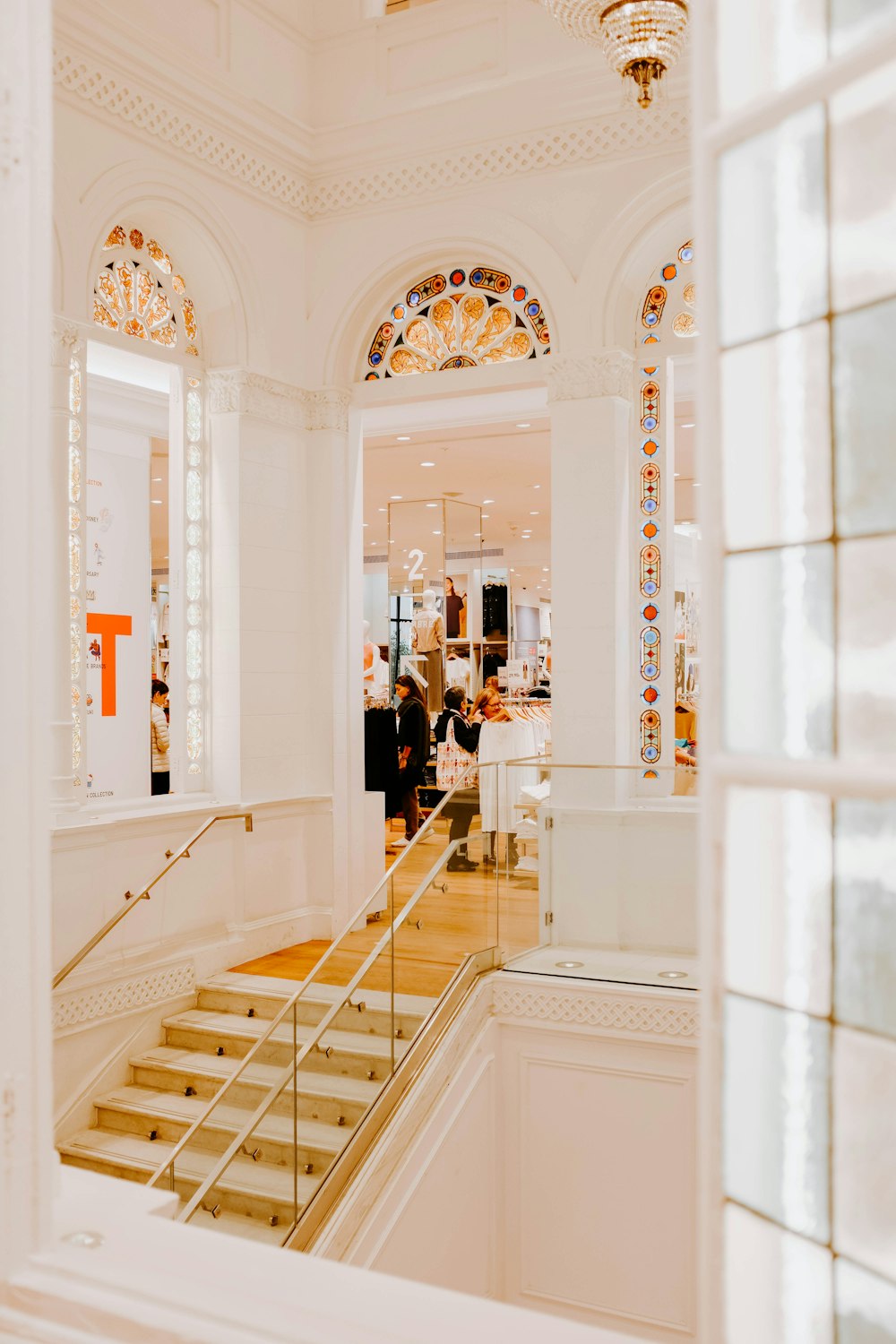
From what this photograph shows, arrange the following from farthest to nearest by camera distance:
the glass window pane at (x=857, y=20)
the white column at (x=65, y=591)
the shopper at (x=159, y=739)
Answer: the shopper at (x=159, y=739) → the white column at (x=65, y=591) → the glass window pane at (x=857, y=20)

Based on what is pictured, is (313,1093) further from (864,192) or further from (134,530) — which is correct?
(864,192)

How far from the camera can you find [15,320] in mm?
1618

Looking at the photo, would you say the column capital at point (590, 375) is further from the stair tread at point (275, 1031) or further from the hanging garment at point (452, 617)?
the hanging garment at point (452, 617)

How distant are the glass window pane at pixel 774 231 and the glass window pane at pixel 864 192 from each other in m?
0.02

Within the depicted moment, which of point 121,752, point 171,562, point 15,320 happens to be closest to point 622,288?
point 171,562

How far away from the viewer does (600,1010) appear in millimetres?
6164

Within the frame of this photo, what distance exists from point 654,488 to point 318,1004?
141 inches

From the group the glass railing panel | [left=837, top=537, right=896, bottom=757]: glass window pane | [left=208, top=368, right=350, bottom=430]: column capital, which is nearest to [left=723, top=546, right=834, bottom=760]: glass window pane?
[left=837, top=537, right=896, bottom=757]: glass window pane

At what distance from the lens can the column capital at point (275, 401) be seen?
7250 mm

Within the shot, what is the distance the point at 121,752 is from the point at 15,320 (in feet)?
22.6

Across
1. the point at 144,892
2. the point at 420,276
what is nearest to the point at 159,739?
the point at 144,892

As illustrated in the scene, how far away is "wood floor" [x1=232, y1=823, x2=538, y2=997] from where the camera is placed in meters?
5.59

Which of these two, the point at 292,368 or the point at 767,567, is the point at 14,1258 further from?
the point at 292,368

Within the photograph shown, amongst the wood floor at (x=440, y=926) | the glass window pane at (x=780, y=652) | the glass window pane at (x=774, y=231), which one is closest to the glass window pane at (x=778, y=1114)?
the glass window pane at (x=780, y=652)
